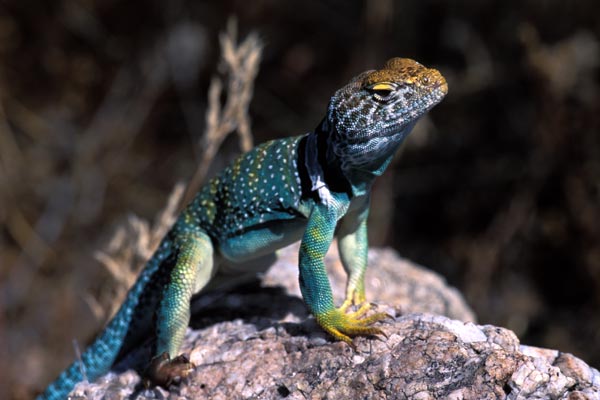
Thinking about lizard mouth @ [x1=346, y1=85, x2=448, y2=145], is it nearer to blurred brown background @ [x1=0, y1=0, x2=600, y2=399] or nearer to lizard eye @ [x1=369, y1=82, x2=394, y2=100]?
lizard eye @ [x1=369, y1=82, x2=394, y2=100]

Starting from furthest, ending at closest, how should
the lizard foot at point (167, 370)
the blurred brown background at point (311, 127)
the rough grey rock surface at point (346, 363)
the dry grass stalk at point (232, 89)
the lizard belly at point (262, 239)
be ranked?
the blurred brown background at point (311, 127) → the dry grass stalk at point (232, 89) → the lizard belly at point (262, 239) → the lizard foot at point (167, 370) → the rough grey rock surface at point (346, 363)

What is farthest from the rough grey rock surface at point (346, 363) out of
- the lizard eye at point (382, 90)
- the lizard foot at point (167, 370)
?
the lizard eye at point (382, 90)

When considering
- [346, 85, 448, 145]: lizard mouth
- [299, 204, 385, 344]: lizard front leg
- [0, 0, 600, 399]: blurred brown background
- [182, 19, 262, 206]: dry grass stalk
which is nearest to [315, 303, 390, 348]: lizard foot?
[299, 204, 385, 344]: lizard front leg

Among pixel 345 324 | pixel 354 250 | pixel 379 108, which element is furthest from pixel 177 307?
pixel 379 108

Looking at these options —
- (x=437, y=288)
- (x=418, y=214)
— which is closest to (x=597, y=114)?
(x=418, y=214)

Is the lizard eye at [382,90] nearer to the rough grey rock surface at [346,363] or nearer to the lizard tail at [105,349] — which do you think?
the rough grey rock surface at [346,363]

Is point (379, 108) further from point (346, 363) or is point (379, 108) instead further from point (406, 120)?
point (346, 363)

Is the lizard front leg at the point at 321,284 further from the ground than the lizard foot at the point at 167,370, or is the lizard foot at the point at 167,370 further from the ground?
the lizard front leg at the point at 321,284

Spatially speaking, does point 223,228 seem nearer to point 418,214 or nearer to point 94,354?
point 94,354
